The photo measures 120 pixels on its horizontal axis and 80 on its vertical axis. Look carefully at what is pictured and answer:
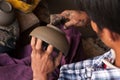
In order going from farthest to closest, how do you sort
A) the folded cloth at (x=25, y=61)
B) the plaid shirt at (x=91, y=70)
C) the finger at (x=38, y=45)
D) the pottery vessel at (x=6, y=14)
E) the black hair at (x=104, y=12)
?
the pottery vessel at (x=6, y=14), the folded cloth at (x=25, y=61), the finger at (x=38, y=45), the plaid shirt at (x=91, y=70), the black hair at (x=104, y=12)

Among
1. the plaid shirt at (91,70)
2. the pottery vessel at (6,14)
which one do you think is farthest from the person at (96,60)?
the pottery vessel at (6,14)

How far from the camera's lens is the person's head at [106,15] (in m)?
0.72

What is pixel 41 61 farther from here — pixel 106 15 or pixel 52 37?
pixel 106 15

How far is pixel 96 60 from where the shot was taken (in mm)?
1118

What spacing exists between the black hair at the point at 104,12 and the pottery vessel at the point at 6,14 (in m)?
0.86

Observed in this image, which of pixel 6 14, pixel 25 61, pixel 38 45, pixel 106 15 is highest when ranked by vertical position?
pixel 106 15

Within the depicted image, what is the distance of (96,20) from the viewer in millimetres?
791

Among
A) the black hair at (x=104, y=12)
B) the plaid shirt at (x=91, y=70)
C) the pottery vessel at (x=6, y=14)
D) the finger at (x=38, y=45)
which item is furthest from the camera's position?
the pottery vessel at (x=6, y=14)

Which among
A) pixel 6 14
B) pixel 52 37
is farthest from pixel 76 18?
pixel 6 14

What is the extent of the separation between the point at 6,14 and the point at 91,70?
2.33 feet

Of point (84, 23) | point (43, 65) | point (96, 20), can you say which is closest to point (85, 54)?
point (84, 23)

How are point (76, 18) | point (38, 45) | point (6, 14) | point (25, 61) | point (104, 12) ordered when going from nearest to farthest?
1. point (104, 12)
2. point (38, 45)
3. point (76, 18)
4. point (25, 61)
5. point (6, 14)

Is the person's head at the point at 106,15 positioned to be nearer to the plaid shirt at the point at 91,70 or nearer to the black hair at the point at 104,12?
the black hair at the point at 104,12

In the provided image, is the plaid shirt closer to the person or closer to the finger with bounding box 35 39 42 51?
the person
